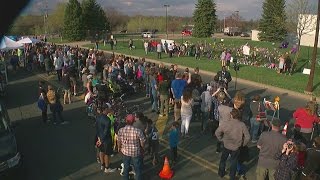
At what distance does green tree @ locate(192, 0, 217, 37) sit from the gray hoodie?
65.5 metres

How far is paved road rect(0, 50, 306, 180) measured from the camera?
9.91 m

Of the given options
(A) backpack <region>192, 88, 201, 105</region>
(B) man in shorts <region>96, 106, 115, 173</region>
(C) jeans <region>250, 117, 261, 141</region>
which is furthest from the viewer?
(A) backpack <region>192, 88, 201, 105</region>

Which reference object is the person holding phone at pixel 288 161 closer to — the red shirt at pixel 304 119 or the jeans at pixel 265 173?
the jeans at pixel 265 173

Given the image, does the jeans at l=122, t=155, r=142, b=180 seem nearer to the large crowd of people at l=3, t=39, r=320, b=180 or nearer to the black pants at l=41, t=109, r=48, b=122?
the large crowd of people at l=3, t=39, r=320, b=180

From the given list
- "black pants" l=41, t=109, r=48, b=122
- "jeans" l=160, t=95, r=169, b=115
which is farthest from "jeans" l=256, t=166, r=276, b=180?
"black pants" l=41, t=109, r=48, b=122

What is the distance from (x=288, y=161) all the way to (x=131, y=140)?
3249 millimetres

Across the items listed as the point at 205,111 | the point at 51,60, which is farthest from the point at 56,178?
the point at 51,60

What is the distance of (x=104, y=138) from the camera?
9469 millimetres

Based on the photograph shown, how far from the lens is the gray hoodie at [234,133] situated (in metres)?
8.59

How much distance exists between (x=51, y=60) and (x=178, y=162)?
19.8 meters

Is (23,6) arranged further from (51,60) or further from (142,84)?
(51,60)

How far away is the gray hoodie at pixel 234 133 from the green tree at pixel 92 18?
2633 inches

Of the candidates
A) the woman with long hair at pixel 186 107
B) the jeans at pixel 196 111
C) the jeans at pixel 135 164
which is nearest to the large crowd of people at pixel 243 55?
the jeans at pixel 196 111

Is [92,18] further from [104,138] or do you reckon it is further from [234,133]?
[234,133]
